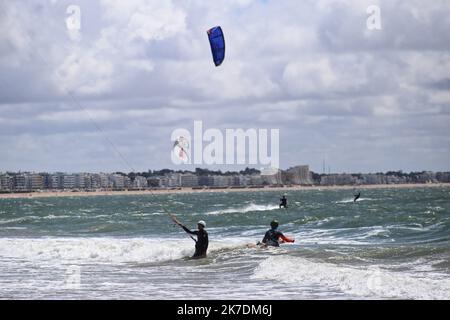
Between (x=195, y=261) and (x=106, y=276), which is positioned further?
(x=195, y=261)

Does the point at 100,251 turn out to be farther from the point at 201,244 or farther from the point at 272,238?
the point at 272,238

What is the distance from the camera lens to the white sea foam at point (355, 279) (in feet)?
41.3

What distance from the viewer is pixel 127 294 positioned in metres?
13.1

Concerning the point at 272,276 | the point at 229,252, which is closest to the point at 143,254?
the point at 229,252

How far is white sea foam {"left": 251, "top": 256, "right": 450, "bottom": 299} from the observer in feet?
41.3

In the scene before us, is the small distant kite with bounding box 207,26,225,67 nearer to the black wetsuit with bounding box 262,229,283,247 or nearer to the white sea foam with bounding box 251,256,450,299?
the black wetsuit with bounding box 262,229,283,247

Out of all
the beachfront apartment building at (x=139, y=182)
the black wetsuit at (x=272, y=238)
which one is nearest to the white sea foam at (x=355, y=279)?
the black wetsuit at (x=272, y=238)

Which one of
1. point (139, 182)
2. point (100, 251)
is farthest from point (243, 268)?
point (139, 182)

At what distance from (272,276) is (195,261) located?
3715mm
